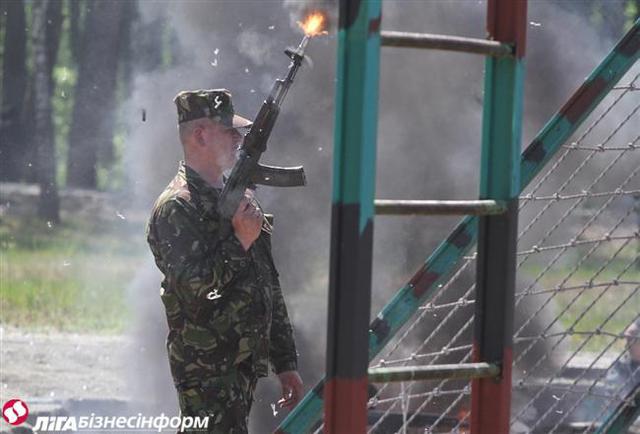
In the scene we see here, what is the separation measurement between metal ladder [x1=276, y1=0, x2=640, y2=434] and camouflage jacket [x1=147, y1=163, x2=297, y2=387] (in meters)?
1.51

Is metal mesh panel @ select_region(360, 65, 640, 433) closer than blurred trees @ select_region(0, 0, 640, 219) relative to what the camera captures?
Yes

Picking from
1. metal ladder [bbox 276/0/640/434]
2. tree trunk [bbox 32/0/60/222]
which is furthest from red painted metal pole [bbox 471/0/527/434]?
tree trunk [bbox 32/0/60/222]

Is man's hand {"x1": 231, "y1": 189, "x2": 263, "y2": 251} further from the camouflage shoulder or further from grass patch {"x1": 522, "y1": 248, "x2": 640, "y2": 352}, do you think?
grass patch {"x1": 522, "y1": 248, "x2": 640, "y2": 352}

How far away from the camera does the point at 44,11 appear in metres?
11.4

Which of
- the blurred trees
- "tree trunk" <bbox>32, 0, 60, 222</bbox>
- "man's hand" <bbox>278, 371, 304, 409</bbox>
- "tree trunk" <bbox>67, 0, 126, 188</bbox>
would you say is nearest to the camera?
"man's hand" <bbox>278, 371, 304, 409</bbox>

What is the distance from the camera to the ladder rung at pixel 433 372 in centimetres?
244

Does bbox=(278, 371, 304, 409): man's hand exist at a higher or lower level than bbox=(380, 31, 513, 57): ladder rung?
lower

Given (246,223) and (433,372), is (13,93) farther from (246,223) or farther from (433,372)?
(433,372)

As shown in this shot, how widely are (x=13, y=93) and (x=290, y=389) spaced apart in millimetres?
7412

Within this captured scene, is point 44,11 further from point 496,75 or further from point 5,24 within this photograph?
point 496,75

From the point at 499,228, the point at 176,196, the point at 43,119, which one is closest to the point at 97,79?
the point at 43,119

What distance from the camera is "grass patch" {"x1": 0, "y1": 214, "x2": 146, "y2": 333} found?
33.6 feet

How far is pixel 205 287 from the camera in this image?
4.20 meters

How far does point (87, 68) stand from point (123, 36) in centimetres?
86
